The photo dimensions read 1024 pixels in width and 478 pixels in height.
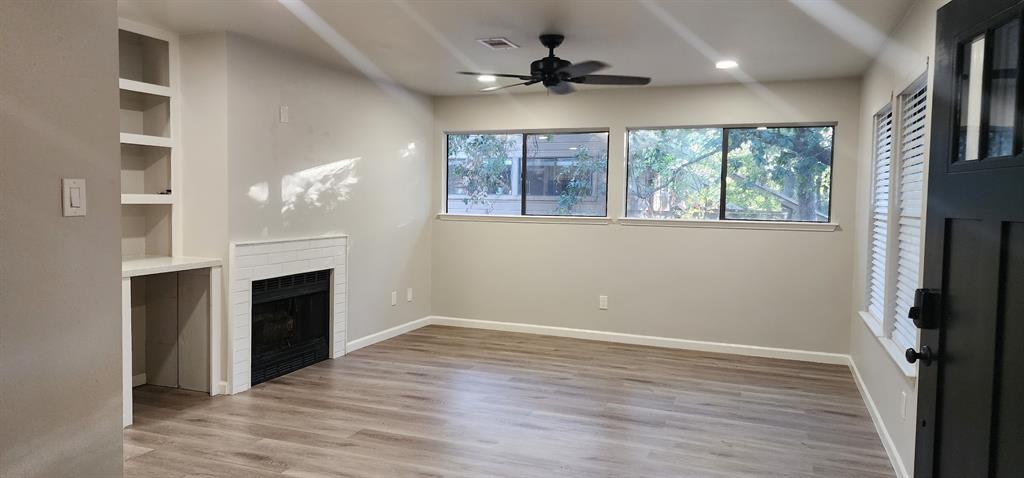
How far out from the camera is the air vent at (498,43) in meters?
4.30

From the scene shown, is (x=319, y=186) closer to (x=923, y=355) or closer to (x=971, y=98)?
(x=923, y=355)

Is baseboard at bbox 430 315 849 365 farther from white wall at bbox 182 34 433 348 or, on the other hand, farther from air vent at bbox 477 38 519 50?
air vent at bbox 477 38 519 50

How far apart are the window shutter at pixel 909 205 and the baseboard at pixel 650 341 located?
6.44ft

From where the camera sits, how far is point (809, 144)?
5.61 metres

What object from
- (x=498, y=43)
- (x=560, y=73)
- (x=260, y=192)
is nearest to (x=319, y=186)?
(x=260, y=192)

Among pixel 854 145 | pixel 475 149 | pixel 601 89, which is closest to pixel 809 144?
pixel 854 145

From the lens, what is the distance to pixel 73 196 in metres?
1.75

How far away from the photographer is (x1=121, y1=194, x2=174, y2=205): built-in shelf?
3972mm

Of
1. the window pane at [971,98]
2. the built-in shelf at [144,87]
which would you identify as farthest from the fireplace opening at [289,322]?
the window pane at [971,98]

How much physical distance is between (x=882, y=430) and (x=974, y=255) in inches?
98.3

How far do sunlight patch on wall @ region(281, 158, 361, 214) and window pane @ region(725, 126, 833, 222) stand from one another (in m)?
3.34

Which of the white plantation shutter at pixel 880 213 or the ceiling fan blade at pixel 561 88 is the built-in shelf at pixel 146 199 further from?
the white plantation shutter at pixel 880 213

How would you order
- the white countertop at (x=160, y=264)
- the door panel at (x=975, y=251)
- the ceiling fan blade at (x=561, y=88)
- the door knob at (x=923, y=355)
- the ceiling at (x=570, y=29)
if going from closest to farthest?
the door panel at (x=975, y=251), the door knob at (x=923, y=355), the ceiling at (x=570, y=29), the white countertop at (x=160, y=264), the ceiling fan blade at (x=561, y=88)

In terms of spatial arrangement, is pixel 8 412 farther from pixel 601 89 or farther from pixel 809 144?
pixel 809 144
